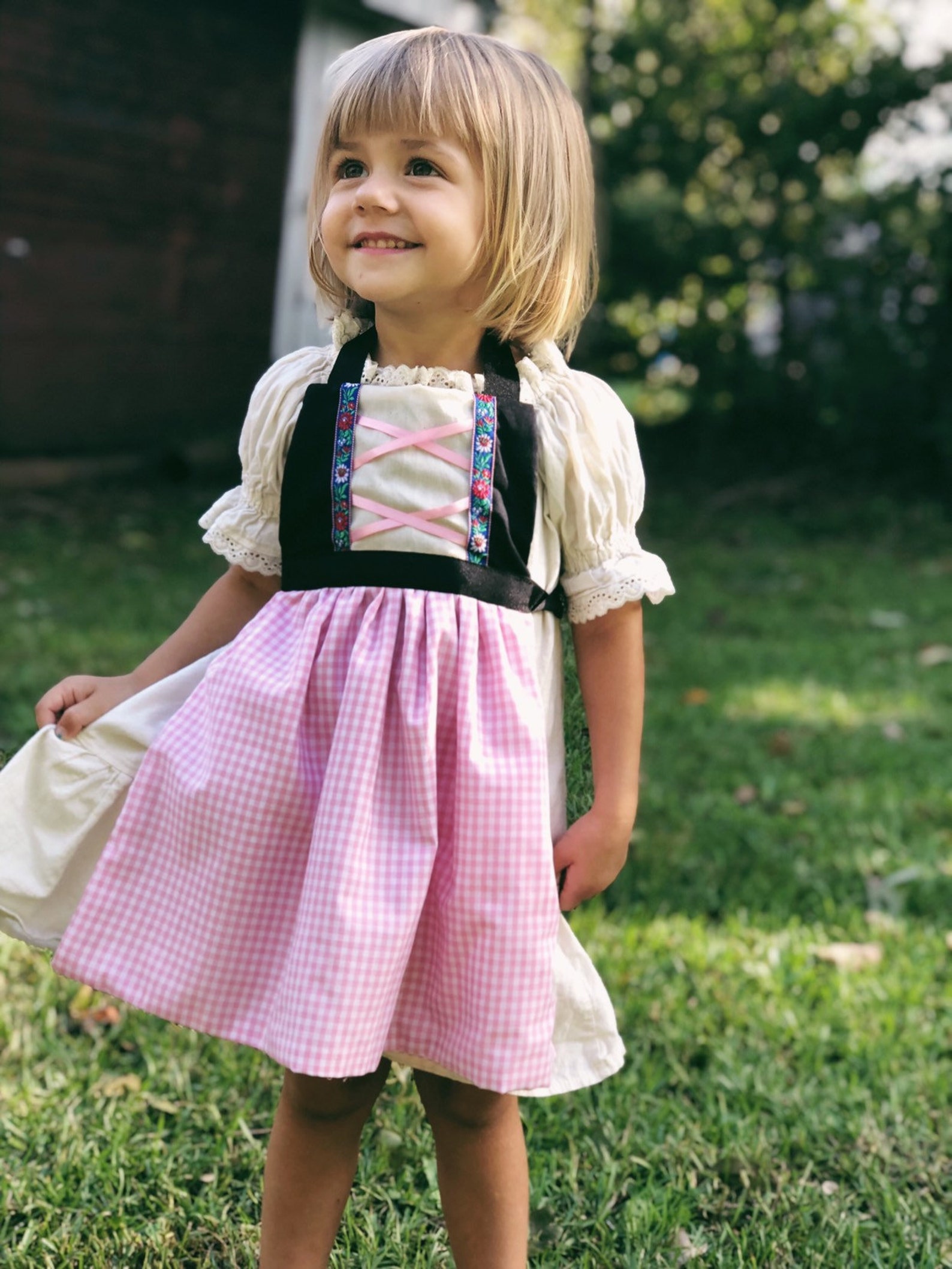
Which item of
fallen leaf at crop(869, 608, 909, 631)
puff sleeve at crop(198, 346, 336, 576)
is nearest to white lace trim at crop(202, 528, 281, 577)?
puff sleeve at crop(198, 346, 336, 576)

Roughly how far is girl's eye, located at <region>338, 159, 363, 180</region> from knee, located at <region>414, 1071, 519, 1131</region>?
1009 mm

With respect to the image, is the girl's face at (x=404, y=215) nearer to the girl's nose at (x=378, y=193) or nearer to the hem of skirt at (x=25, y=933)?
the girl's nose at (x=378, y=193)

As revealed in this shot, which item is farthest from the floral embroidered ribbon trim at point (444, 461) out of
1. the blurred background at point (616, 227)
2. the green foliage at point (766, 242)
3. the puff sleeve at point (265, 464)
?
the green foliage at point (766, 242)

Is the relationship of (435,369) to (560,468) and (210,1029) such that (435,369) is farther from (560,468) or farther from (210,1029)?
(210,1029)

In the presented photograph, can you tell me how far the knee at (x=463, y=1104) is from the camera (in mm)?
1489

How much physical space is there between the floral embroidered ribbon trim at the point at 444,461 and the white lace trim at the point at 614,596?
0.14 meters

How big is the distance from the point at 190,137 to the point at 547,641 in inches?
261

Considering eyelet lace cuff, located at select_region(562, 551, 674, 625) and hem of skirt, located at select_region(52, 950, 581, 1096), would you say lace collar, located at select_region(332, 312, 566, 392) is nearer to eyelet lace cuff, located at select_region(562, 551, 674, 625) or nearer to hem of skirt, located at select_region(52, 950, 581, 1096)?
eyelet lace cuff, located at select_region(562, 551, 674, 625)

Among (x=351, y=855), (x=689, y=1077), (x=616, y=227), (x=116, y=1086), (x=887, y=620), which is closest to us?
(x=351, y=855)

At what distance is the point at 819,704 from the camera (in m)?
4.27

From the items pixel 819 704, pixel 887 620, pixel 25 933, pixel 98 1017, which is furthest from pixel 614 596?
pixel 887 620

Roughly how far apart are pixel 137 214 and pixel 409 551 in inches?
253

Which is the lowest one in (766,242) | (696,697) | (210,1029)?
(696,697)

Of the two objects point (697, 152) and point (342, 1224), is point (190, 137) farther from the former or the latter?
point (342, 1224)
